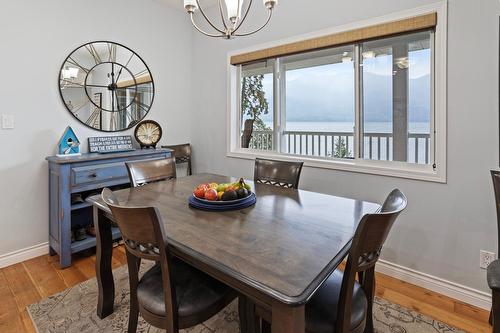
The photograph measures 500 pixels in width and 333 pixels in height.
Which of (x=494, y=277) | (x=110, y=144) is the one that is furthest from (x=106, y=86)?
(x=494, y=277)

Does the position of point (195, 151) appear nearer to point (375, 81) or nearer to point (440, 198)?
point (375, 81)

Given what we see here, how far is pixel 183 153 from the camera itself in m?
3.72

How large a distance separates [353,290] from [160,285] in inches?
33.9

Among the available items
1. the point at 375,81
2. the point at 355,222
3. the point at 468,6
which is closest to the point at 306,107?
the point at 375,81

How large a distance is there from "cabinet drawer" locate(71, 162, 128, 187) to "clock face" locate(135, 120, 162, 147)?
562 mm

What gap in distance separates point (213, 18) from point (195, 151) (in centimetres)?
171

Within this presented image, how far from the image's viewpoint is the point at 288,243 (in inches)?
45.1

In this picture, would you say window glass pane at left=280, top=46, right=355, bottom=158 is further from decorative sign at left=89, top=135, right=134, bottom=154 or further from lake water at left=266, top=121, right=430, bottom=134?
decorative sign at left=89, top=135, right=134, bottom=154

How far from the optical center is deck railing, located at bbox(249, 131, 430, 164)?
2300 millimetres

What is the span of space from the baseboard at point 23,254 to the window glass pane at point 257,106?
233 centimetres

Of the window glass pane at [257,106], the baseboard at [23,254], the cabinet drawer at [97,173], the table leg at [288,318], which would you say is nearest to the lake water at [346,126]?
the window glass pane at [257,106]

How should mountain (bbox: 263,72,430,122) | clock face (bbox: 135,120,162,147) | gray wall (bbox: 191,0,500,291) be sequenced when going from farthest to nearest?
clock face (bbox: 135,120,162,147) < mountain (bbox: 263,72,430,122) < gray wall (bbox: 191,0,500,291)

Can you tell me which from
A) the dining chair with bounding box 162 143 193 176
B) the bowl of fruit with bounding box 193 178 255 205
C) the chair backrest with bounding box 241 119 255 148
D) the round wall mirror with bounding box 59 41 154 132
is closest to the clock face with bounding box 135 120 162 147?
the round wall mirror with bounding box 59 41 154 132

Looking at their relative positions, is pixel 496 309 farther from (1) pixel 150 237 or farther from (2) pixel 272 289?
(1) pixel 150 237
